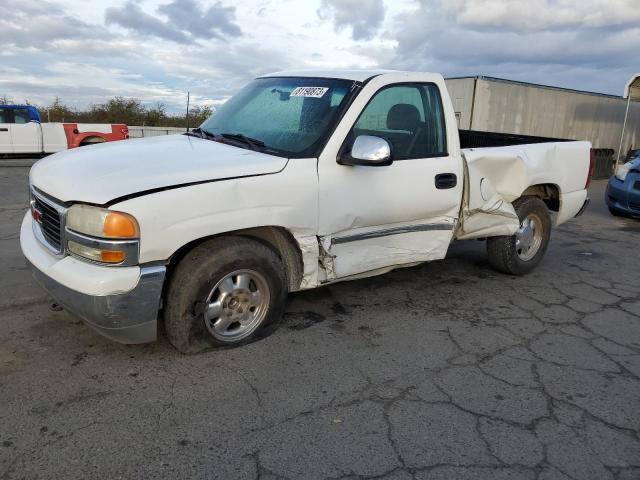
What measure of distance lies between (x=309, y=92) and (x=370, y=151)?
85 cm

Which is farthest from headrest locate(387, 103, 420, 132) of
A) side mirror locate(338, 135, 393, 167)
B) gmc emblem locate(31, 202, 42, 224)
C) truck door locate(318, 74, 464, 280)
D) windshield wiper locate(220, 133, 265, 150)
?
gmc emblem locate(31, 202, 42, 224)

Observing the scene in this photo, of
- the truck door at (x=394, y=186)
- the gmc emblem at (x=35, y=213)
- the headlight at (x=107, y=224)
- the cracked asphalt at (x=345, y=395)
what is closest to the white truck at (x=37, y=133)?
the cracked asphalt at (x=345, y=395)

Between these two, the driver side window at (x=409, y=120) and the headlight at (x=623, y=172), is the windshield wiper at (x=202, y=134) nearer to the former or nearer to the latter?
the driver side window at (x=409, y=120)

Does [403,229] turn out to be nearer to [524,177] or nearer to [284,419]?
[524,177]

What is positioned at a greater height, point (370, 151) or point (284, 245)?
point (370, 151)

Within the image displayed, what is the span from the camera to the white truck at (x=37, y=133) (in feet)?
52.6

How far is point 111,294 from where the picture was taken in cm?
283

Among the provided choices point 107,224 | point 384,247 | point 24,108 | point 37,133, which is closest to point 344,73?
point 384,247

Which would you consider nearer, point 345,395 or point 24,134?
point 345,395

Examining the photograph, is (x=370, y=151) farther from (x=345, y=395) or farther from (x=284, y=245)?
(x=345, y=395)

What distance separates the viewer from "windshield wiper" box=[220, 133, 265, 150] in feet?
12.0

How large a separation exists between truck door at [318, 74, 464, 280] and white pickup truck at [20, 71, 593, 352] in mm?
10

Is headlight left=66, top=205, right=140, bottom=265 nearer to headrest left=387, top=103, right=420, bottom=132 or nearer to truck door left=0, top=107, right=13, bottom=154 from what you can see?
headrest left=387, top=103, right=420, bottom=132

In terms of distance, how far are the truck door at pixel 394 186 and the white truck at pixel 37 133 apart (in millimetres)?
14158
